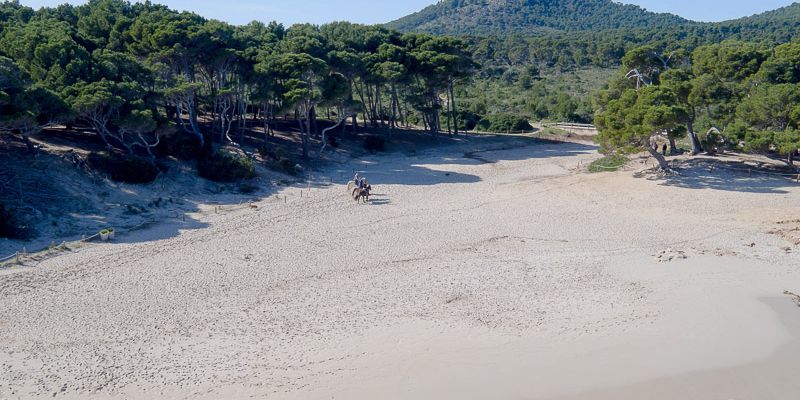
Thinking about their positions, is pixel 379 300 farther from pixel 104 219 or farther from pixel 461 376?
pixel 104 219

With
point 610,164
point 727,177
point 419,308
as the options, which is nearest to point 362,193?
point 419,308

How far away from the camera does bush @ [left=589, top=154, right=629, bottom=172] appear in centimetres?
3319

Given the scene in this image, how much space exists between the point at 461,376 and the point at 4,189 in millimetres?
17125

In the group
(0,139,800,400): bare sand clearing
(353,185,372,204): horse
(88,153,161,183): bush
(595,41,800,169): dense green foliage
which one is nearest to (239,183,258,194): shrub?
(0,139,800,400): bare sand clearing

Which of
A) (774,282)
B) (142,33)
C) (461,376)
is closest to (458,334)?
(461,376)

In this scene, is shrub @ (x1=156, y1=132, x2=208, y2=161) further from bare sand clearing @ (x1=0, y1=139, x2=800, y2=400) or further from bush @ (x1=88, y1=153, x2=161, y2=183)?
bare sand clearing @ (x1=0, y1=139, x2=800, y2=400)

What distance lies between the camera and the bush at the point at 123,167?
24.3 meters

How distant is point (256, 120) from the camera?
39438mm

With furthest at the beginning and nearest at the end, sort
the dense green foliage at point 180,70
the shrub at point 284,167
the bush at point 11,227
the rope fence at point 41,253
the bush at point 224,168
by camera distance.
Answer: the shrub at point 284,167
the bush at point 224,168
the dense green foliage at point 180,70
the bush at point 11,227
the rope fence at point 41,253

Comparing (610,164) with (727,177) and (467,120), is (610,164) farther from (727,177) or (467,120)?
(467,120)

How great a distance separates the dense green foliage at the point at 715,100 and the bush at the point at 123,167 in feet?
65.4

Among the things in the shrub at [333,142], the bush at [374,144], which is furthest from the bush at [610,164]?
the shrub at [333,142]

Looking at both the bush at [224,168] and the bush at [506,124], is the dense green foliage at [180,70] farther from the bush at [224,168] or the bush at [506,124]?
the bush at [506,124]

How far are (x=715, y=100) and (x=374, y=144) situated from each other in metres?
18.6
